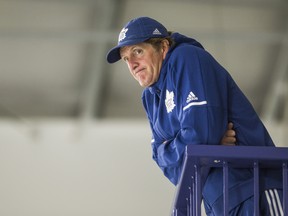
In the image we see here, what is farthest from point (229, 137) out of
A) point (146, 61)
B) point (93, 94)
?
point (93, 94)

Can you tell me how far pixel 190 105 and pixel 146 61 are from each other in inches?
16.1

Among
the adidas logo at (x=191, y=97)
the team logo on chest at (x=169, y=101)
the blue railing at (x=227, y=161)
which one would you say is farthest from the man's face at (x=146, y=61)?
the blue railing at (x=227, y=161)

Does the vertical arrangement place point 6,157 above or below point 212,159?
above

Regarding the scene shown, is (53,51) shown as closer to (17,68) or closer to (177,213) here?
(17,68)

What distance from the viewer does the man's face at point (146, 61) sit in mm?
3035

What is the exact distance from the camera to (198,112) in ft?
8.80

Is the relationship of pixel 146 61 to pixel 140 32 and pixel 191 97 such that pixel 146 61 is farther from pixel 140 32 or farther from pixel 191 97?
pixel 191 97

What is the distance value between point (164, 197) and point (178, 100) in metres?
7.13

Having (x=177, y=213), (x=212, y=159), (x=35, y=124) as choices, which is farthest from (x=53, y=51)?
(x=212, y=159)

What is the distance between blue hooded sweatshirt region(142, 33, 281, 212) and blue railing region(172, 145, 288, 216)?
4.3 inches

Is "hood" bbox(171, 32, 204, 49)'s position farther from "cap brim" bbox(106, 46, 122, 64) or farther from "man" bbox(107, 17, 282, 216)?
"cap brim" bbox(106, 46, 122, 64)

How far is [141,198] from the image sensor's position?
986 centimetres

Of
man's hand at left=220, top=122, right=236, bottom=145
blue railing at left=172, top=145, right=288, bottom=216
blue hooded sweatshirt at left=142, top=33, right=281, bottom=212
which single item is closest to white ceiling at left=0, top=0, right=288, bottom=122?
blue hooded sweatshirt at left=142, top=33, right=281, bottom=212

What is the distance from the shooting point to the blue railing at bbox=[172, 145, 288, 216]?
248 cm
